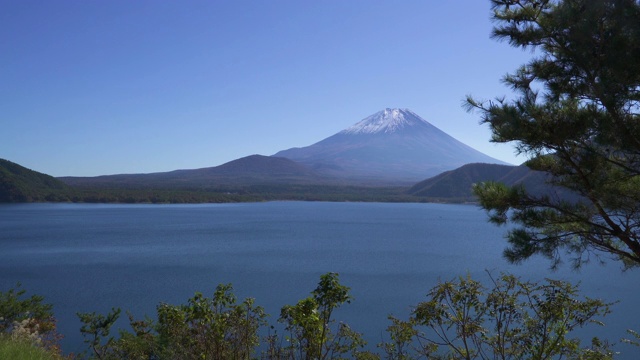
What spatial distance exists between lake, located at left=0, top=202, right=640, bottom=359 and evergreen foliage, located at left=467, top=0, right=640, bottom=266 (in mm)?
4677

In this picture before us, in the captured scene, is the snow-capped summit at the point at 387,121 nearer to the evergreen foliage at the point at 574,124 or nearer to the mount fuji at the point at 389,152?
the mount fuji at the point at 389,152

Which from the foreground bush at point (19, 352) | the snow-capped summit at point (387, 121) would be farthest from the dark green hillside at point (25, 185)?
the snow-capped summit at point (387, 121)

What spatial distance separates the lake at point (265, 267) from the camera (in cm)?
1001

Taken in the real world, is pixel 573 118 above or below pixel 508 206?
above

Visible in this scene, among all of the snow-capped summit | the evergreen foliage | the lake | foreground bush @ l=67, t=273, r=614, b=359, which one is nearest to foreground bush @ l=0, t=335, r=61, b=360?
foreground bush @ l=67, t=273, r=614, b=359

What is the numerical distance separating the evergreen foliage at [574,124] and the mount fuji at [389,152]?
3577 inches

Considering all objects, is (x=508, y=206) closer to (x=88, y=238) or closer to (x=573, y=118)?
(x=573, y=118)

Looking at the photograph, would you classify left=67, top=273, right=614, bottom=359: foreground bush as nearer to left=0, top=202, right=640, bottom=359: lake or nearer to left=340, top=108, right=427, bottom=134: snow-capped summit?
left=0, top=202, right=640, bottom=359: lake

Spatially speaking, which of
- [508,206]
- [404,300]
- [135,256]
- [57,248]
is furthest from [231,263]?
[508,206]

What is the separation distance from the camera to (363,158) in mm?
120312

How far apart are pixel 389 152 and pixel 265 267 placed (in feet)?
358

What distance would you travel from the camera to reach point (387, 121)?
137000 mm

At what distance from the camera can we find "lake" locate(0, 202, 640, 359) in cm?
1001

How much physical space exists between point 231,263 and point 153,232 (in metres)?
11.5
